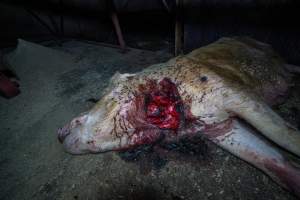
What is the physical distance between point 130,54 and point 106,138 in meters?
3.24

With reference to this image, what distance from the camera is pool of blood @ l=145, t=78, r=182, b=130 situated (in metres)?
2.43

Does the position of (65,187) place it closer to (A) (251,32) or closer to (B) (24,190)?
(B) (24,190)

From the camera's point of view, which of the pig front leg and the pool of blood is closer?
the pig front leg

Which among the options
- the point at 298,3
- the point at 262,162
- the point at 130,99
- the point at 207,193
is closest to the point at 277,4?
the point at 298,3

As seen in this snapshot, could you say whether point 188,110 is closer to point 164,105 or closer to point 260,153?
point 164,105

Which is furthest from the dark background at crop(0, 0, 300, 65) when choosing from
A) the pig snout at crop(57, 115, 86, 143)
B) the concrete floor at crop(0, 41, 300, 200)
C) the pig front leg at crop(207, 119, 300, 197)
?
the pig snout at crop(57, 115, 86, 143)

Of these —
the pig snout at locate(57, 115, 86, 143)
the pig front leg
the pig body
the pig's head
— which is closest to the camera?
the pig front leg

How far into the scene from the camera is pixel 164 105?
8.03 feet

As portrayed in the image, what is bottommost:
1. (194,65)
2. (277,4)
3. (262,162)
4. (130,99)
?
(262,162)

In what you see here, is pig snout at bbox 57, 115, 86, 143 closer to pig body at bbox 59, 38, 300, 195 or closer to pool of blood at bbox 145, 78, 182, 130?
pig body at bbox 59, 38, 300, 195

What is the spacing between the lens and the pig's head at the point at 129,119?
7.71 feet

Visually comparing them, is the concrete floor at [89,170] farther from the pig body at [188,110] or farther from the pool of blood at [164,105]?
the pool of blood at [164,105]

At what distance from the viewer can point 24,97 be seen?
4.09 metres

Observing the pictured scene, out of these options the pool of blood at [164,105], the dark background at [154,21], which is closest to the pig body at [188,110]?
the pool of blood at [164,105]
